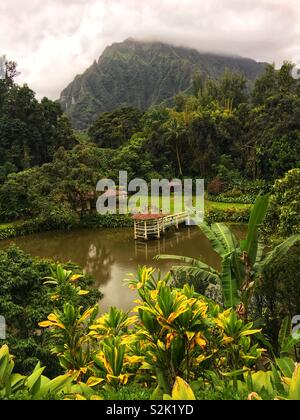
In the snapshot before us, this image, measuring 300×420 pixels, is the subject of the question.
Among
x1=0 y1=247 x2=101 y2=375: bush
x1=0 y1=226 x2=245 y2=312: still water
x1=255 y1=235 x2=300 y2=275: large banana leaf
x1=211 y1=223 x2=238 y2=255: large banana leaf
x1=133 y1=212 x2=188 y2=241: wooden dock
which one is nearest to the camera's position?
x1=0 y1=247 x2=101 y2=375: bush

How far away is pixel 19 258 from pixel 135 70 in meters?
80.1

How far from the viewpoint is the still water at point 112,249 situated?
38.0ft

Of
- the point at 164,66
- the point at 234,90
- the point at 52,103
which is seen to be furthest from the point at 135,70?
the point at 52,103

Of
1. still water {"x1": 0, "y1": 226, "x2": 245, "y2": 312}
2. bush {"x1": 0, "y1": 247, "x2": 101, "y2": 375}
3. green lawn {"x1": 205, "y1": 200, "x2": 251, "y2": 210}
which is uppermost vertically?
green lawn {"x1": 205, "y1": 200, "x2": 251, "y2": 210}

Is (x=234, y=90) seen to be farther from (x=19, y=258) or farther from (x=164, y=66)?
(x=164, y=66)

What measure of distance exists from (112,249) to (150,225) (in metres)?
1.97

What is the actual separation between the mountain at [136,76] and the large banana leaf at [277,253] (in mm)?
64013

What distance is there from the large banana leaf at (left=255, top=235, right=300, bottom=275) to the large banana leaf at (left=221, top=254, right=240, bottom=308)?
49cm

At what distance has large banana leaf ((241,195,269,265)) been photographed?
199 inches

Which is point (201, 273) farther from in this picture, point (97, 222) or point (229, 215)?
point (97, 222)

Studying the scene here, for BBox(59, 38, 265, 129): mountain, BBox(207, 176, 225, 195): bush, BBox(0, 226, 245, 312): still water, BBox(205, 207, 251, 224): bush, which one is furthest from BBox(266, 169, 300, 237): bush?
BBox(59, 38, 265, 129): mountain

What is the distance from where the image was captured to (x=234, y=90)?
31.8m

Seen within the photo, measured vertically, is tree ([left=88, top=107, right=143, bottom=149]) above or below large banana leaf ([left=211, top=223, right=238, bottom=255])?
above

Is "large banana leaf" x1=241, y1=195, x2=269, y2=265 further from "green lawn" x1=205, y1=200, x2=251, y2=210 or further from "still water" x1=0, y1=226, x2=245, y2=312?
"green lawn" x1=205, y1=200, x2=251, y2=210
